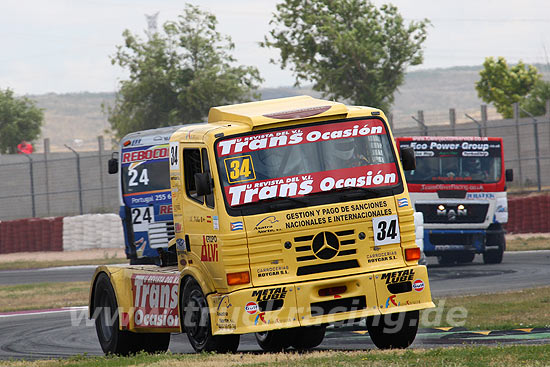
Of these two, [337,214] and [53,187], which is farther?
[53,187]

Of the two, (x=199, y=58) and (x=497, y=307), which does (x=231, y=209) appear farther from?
(x=199, y=58)

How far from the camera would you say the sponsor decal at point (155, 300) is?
1049 centimetres

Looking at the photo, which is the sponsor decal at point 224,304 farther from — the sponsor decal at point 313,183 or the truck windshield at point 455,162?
the truck windshield at point 455,162

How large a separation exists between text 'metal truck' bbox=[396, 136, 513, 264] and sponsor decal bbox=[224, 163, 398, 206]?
37.1ft

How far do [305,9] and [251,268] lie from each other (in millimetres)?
31886

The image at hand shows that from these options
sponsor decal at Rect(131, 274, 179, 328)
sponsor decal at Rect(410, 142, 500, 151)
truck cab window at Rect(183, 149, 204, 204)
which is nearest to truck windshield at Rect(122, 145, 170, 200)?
sponsor decal at Rect(410, 142, 500, 151)

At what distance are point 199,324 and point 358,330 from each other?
143 inches

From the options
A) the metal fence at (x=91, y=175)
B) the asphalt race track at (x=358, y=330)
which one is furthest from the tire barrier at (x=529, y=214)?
the metal fence at (x=91, y=175)

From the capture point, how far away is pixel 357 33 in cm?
3981

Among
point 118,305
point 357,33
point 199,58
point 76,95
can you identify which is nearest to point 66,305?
point 118,305

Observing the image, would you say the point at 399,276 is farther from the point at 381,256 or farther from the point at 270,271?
the point at 270,271

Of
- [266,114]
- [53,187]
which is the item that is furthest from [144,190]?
[53,187]

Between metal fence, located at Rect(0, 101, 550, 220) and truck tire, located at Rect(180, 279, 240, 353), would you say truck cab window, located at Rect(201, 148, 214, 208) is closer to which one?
truck tire, located at Rect(180, 279, 240, 353)

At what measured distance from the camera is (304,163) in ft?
31.7
